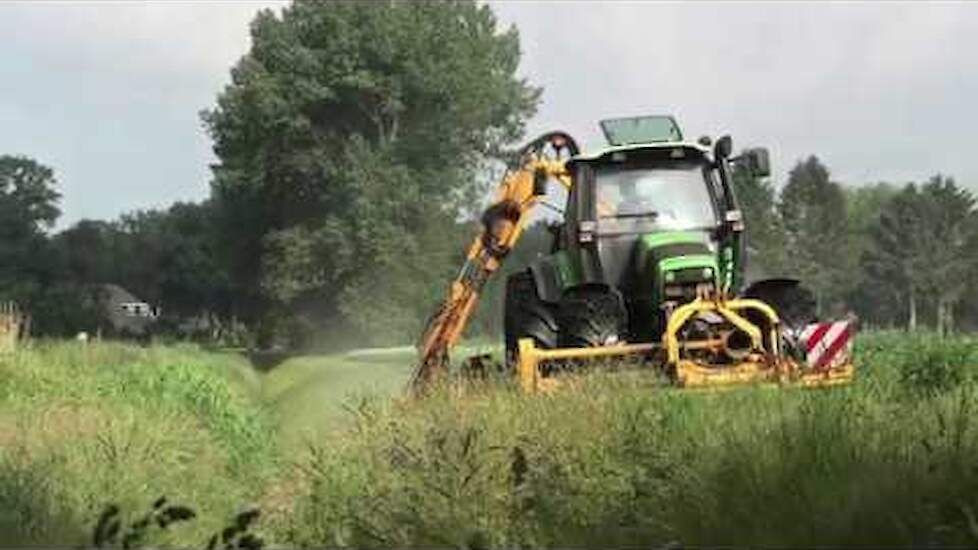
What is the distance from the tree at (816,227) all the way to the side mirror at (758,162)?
94475 mm

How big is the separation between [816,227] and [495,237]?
107498 millimetres

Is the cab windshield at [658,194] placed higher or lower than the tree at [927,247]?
lower

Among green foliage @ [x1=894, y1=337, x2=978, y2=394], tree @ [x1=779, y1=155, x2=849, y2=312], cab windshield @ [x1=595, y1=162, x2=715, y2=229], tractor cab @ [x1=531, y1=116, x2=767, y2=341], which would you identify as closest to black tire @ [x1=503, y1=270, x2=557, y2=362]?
tractor cab @ [x1=531, y1=116, x2=767, y2=341]

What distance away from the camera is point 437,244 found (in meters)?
65.8

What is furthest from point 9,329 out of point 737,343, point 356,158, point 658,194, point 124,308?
point 124,308

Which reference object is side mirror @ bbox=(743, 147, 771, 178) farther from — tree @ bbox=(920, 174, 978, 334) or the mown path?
tree @ bbox=(920, 174, 978, 334)

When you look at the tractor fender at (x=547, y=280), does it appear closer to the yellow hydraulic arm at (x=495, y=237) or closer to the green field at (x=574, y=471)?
the yellow hydraulic arm at (x=495, y=237)

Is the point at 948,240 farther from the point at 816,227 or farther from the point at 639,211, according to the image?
the point at 639,211

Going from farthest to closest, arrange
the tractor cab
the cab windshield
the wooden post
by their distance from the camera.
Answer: the wooden post → the cab windshield → the tractor cab

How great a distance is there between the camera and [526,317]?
49.1 ft

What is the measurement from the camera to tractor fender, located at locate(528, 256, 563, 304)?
48.9 feet

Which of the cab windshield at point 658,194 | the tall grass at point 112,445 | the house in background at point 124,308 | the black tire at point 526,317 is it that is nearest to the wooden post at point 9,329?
the tall grass at point 112,445

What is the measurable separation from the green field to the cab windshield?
92.3 inches

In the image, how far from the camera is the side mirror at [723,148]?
15047mm
